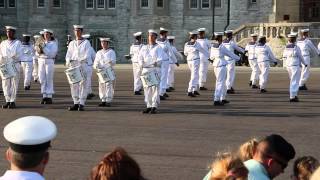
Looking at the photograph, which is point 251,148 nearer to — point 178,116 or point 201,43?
point 178,116

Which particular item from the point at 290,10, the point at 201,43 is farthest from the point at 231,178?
the point at 290,10

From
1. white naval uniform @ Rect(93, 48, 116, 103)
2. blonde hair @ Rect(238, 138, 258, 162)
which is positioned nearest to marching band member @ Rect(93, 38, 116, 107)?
white naval uniform @ Rect(93, 48, 116, 103)

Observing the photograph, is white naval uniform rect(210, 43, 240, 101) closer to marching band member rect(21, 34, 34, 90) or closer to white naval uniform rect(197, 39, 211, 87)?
white naval uniform rect(197, 39, 211, 87)

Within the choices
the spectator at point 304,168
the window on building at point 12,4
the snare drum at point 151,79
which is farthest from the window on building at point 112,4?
the spectator at point 304,168

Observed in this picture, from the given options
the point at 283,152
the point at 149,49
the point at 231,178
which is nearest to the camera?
the point at 231,178

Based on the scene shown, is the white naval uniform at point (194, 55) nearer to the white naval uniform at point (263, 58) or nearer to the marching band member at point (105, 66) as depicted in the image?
the white naval uniform at point (263, 58)

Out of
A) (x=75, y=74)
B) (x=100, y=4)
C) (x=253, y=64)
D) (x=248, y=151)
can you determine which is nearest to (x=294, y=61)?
(x=253, y=64)

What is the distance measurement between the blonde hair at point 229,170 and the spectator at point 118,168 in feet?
2.08

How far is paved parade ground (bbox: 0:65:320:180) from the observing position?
10055 mm

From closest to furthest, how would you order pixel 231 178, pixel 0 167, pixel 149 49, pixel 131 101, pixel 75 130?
pixel 231 178, pixel 0 167, pixel 75 130, pixel 149 49, pixel 131 101

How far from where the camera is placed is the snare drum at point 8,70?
17.4m

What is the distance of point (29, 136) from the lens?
3807mm

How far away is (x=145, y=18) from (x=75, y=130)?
37.6 m

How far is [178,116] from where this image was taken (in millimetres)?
15945
